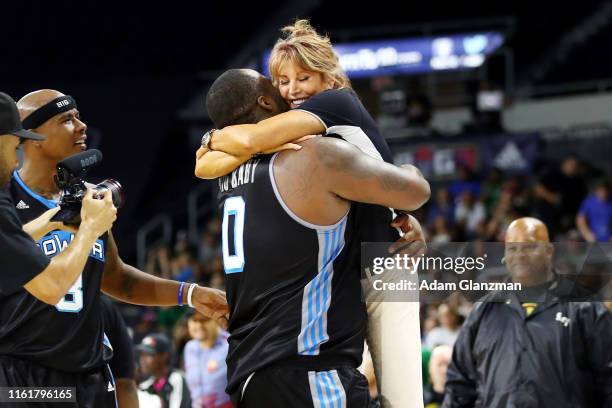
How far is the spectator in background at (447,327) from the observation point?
30.3 feet

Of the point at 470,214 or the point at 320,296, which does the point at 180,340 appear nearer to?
the point at 470,214

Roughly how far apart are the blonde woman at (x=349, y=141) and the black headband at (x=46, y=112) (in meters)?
0.82

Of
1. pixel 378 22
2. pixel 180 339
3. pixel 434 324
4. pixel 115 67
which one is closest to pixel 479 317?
pixel 434 324

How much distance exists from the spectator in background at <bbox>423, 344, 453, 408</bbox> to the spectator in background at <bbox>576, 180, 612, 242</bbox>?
16.6 ft

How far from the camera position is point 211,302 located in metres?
5.05

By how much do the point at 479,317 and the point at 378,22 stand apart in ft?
47.1

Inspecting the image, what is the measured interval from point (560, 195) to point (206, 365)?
5.99m

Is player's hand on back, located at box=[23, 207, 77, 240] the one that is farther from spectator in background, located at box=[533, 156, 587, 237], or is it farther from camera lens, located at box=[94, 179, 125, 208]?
spectator in background, located at box=[533, 156, 587, 237]

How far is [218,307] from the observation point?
507 centimetres

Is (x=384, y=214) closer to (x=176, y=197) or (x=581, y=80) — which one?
(x=176, y=197)

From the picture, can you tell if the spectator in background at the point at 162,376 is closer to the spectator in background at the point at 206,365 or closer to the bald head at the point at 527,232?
the spectator in background at the point at 206,365

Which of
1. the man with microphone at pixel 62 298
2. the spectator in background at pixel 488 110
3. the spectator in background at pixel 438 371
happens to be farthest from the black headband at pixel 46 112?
the spectator in background at pixel 488 110

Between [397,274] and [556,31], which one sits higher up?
[556,31]

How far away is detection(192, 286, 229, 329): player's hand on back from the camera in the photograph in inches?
199
